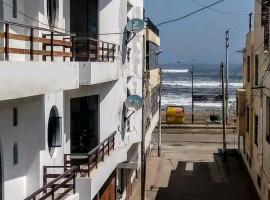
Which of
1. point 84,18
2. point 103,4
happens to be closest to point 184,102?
point 103,4

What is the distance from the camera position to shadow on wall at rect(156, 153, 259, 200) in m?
26.3

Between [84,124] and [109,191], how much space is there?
2946 mm

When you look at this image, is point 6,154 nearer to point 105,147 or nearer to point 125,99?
point 105,147

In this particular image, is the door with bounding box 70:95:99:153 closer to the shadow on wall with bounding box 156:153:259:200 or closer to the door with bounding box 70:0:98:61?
the door with bounding box 70:0:98:61

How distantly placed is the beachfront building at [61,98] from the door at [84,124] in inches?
1.3

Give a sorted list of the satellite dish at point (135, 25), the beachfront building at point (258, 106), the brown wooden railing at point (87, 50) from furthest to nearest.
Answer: the beachfront building at point (258, 106)
the satellite dish at point (135, 25)
the brown wooden railing at point (87, 50)

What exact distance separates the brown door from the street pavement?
4794mm

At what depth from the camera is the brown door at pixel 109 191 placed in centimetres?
1877

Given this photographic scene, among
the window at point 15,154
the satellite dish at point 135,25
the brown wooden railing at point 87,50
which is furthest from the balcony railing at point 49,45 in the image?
the window at point 15,154

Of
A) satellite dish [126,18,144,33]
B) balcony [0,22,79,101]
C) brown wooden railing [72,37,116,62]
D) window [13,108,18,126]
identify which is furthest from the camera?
satellite dish [126,18,144,33]

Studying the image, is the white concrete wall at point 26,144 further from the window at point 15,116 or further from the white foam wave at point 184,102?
the white foam wave at point 184,102

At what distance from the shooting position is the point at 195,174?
31750mm

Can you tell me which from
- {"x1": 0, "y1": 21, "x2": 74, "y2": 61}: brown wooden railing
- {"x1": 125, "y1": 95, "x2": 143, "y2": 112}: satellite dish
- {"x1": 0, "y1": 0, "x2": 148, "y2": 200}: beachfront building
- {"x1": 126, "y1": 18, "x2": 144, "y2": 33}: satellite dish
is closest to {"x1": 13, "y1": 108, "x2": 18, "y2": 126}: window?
{"x1": 0, "y1": 0, "x2": 148, "y2": 200}: beachfront building

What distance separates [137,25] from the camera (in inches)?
826
